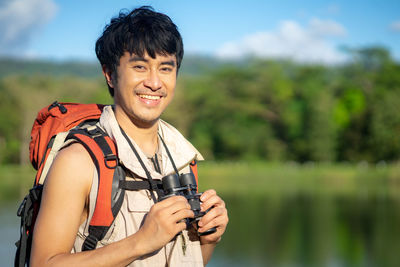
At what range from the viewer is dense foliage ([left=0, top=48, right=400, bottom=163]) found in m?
37.3

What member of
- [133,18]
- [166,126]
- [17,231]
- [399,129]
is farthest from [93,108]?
[399,129]

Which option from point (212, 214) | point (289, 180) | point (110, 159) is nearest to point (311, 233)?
point (212, 214)

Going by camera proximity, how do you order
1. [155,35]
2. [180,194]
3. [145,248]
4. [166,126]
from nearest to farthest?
[145,248]
[180,194]
[155,35]
[166,126]

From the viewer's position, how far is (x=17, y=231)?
12.3m

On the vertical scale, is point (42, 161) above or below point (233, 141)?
above

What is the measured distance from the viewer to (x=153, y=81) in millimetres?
1604

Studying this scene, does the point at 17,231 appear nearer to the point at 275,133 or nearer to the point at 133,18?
the point at 133,18

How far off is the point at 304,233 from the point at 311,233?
0.19 m

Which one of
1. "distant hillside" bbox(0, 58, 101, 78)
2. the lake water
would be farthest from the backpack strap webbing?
"distant hillside" bbox(0, 58, 101, 78)

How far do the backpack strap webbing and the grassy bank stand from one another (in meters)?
22.0

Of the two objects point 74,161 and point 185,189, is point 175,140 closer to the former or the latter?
point 185,189

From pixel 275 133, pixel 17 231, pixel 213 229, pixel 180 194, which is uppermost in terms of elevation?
pixel 180 194

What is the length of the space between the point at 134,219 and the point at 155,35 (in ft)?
1.84

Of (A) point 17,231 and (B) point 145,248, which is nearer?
(B) point 145,248
